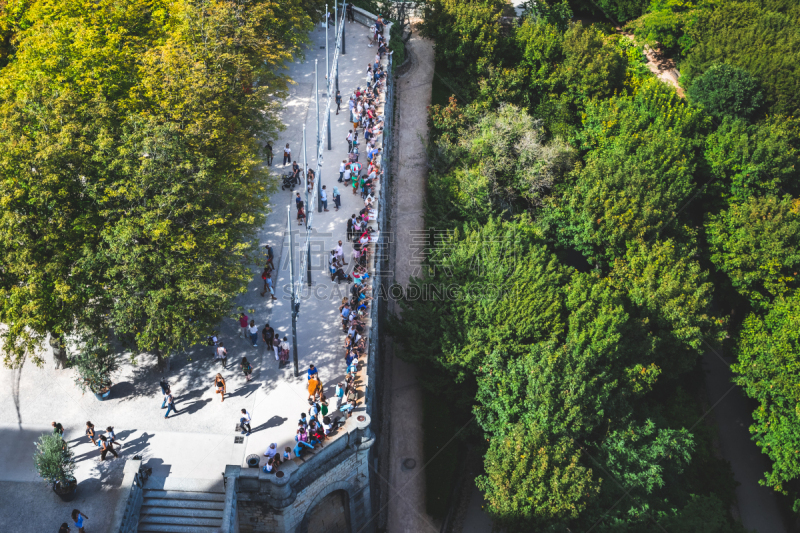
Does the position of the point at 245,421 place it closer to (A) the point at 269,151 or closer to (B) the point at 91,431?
(B) the point at 91,431

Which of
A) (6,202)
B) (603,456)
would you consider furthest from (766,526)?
(6,202)

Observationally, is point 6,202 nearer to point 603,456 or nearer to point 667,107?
point 603,456

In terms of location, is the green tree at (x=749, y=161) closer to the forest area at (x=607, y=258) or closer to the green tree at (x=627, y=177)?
the forest area at (x=607, y=258)

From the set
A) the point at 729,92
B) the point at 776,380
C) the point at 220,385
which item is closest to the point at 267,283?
the point at 220,385

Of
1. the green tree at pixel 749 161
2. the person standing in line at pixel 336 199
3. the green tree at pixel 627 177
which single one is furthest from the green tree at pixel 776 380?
the person standing in line at pixel 336 199

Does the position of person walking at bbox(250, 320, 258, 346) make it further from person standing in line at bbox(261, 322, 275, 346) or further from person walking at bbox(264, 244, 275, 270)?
person walking at bbox(264, 244, 275, 270)
